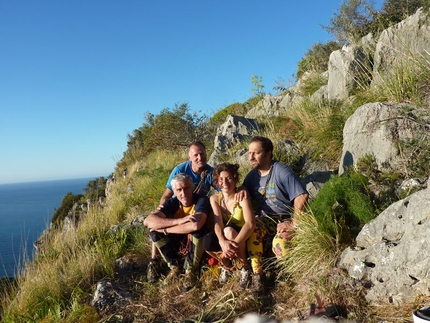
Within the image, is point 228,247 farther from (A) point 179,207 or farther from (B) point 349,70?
(B) point 349,70

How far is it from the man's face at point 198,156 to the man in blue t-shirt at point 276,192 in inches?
35.9

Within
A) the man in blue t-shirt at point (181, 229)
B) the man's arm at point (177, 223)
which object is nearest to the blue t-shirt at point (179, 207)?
the man in blue t-shirt at point (181, 229)

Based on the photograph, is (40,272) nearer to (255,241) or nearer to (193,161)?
(193,161)

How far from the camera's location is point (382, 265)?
2943 millimetres

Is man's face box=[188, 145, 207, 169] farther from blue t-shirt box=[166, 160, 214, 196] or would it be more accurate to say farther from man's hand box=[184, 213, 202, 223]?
man's hand box=[184, 213, 202, 223]

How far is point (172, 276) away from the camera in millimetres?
4105

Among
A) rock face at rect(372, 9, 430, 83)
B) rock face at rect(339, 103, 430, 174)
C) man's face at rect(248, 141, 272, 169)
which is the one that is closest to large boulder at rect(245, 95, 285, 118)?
rock face at rect(372, 9, 430, 83)

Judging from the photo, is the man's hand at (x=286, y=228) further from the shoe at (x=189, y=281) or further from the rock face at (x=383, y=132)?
the rock face at (x=383, y=132)

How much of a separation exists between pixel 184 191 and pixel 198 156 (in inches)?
35.8

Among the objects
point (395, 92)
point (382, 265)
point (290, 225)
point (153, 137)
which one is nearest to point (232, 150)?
point (395, 92)

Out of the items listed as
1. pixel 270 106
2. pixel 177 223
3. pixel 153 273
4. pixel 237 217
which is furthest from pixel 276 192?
pixel 270 106

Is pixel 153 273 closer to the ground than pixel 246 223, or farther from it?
closer to the ground

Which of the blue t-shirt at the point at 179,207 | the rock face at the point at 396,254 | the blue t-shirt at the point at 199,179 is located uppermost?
the blue t-shirt at the point at 199,179

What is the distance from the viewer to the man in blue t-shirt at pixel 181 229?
398cm
